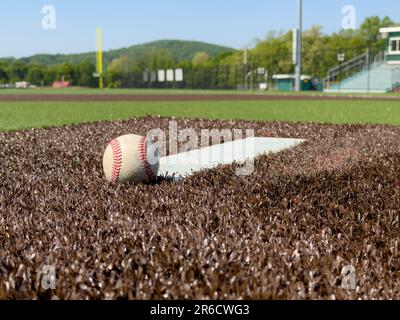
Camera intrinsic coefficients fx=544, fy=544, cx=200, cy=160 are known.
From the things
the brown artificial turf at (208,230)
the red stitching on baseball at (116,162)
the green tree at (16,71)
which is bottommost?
the brown artificial turf at (208,230)

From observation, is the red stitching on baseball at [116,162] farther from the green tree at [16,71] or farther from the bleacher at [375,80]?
the green tree at [16,71]

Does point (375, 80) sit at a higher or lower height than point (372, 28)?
lower

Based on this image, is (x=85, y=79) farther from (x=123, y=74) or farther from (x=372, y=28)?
(x=372, y=28)

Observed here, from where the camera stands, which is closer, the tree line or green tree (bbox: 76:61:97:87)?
the tree line

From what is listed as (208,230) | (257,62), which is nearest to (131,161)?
(208,230)

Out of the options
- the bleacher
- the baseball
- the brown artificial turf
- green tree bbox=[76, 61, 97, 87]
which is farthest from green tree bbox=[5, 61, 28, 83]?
the brown artificial turf

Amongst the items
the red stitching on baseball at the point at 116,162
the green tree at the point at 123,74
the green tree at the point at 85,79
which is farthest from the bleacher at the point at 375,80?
the green tree at the point at 85,79

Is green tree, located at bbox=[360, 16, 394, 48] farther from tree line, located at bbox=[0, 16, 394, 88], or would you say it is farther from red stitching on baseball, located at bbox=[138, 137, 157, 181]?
red stitching on baseball, located at bbox=[138, 137, 157, 181]
